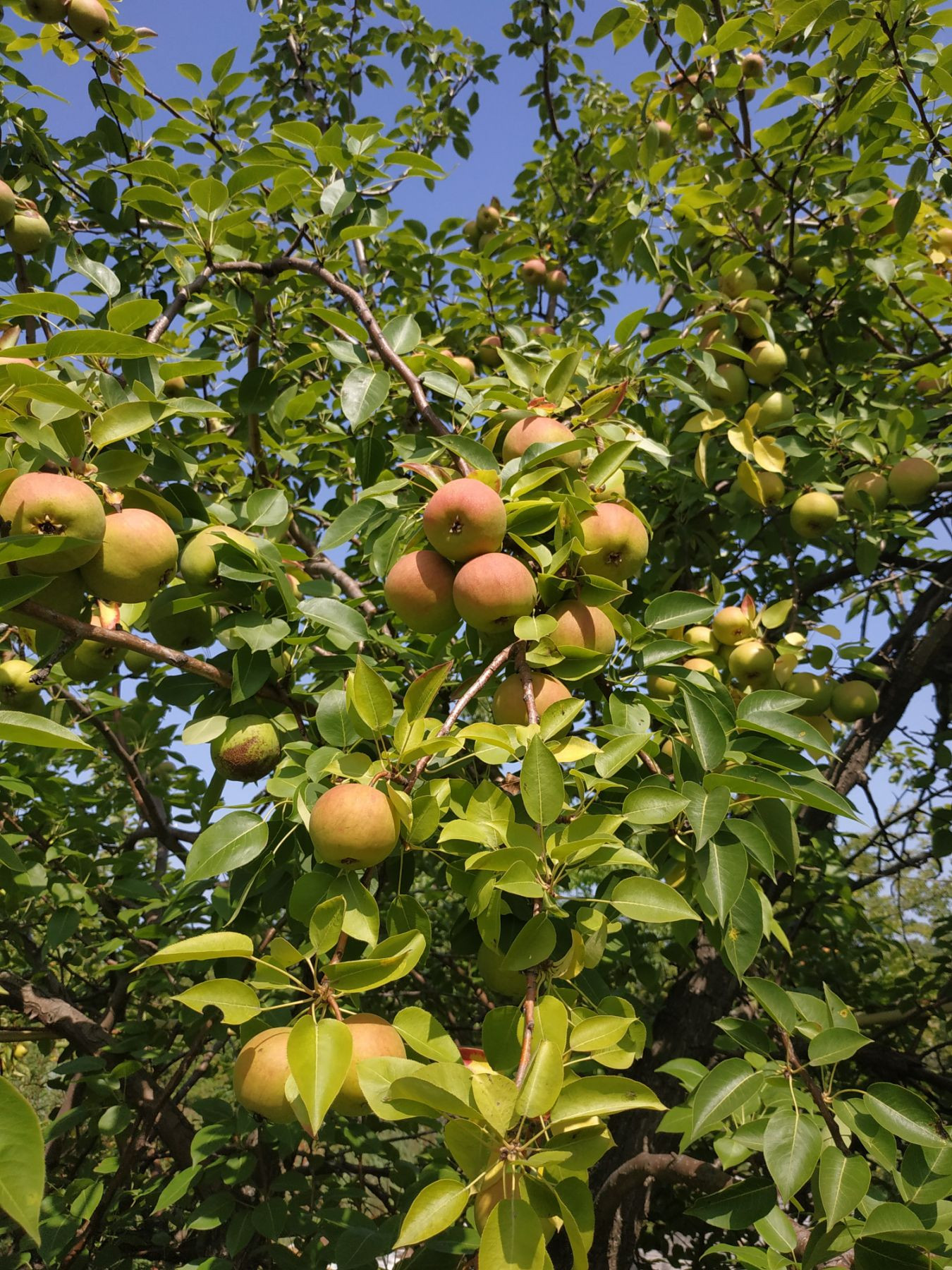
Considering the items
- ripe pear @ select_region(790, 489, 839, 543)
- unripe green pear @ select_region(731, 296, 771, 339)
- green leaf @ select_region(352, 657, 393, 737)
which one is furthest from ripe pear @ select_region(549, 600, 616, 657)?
unripe green pear @ select_region(731, 296, 771, 339)

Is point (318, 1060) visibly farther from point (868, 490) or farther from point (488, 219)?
point (488, 219)

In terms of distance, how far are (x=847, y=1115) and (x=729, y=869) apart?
45 centimetres

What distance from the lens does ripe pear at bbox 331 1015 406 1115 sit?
3.80ft

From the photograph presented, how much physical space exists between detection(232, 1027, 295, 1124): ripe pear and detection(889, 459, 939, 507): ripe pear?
8.24 ft

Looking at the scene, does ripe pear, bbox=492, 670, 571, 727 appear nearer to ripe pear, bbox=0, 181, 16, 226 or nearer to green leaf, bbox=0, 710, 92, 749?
green leaf, bbox=0, 710, 92, 749

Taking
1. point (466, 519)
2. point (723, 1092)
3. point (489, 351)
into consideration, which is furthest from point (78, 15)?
point (723, 1092)

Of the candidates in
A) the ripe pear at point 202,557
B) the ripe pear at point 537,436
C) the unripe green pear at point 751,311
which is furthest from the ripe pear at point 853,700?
the ripe pear at point 202,557

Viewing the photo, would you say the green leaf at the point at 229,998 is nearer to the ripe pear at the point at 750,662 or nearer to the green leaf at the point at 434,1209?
the green leaf at the point at 434,1209

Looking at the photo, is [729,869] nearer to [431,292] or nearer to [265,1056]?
[265,1056]

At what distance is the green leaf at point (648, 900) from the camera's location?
47.6 inches

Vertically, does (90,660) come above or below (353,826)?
above

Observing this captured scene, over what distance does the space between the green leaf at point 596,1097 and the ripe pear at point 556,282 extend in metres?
4.28

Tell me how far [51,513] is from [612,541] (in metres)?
1.03

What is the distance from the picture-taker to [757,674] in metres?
2.57
